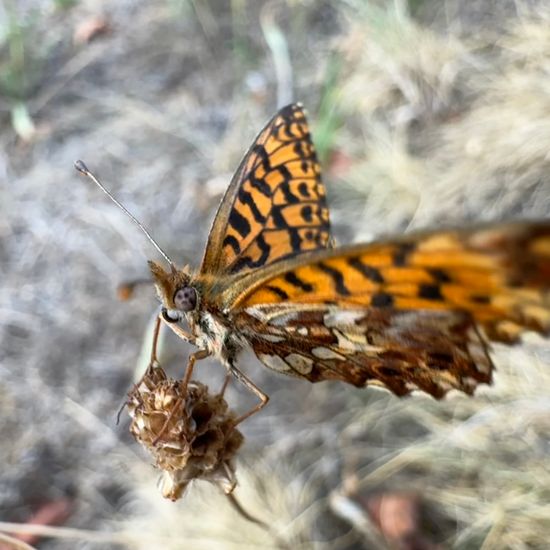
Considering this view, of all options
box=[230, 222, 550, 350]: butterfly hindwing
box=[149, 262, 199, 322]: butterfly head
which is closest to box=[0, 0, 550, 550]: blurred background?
box=[149, 262, 199, 322]: butterfly head

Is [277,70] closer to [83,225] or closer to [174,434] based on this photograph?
[83,225]

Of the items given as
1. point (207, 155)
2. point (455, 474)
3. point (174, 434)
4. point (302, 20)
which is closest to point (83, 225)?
point (207, 155)

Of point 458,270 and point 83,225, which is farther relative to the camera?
point 83,225

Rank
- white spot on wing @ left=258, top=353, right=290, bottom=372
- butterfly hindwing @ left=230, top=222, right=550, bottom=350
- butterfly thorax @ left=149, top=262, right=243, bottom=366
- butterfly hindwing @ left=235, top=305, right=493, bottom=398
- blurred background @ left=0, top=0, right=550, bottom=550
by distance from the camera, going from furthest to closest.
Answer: blurred background @ left=0, top=0, right=550, bottom=550 → white spot on wing @ left=258, top=353, right=290, bottom=372 → butterfly thorax @ left=149, top=262, right=243, bottom=366 → butterfly hindwing @ left=235, top=305, right=493, bottom=398 → butterfly hindwing @ left=230, top=222, right=550, bottom=350

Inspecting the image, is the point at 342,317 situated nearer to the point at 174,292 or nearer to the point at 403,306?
the point at 403,306

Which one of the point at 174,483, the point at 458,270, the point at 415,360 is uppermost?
the point at 458,270

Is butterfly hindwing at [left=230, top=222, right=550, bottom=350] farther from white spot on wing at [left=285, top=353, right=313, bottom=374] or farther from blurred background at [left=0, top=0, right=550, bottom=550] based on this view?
blurred background at [left=0, top=0, right=550, bottom=550]
